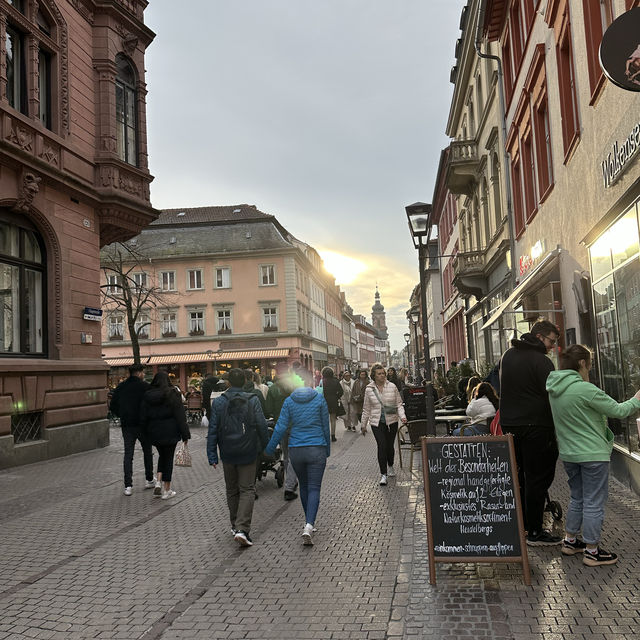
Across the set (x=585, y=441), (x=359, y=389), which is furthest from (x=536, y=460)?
(x=359, y=389)

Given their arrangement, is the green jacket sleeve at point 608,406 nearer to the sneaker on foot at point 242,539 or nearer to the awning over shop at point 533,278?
the sneaker on foot at point 242,539

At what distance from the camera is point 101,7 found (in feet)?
54.6

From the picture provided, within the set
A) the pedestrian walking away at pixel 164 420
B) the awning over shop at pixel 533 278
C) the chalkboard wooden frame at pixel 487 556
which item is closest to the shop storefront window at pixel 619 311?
the awning over shop at pixel 533 278

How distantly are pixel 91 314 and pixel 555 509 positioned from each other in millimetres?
12211

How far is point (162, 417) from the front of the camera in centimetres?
901

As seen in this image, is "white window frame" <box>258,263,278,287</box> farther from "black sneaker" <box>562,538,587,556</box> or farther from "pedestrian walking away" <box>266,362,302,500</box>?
"black sneaker" <box>562,538,587,556</box>

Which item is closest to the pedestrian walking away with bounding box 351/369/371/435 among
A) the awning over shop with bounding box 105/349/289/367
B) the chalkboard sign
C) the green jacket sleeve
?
the chalkboard sign

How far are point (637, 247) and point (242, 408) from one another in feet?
15.7

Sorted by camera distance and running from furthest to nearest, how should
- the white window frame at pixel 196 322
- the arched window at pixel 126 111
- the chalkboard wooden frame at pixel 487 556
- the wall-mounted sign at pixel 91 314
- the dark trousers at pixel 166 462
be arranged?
the white window frame at pixel 196 322 < the arched window at pixel 126 111 < the wall-mounted sign at pixel 91 314 < the dark trousers at pixel 166 462 < the chalkboard wooden frame at pixel 487 556

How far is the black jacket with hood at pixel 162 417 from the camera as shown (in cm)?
895

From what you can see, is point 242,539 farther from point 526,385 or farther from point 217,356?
point 217,356

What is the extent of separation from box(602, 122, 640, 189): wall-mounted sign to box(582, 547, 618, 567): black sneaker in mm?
4244

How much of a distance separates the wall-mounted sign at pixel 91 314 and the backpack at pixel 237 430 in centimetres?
1004

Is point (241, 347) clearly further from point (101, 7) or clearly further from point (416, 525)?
point (416, 525)
